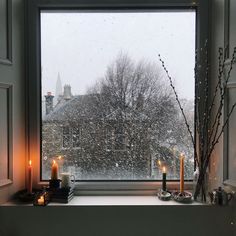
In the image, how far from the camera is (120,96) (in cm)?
192

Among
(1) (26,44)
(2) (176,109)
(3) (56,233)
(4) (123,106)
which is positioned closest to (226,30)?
(2) (176,109)

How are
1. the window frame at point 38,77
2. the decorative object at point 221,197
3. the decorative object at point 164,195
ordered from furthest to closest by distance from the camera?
the window frame at point 38,77 < the decorative object at point 164,195 < the decorative object at point 221,197

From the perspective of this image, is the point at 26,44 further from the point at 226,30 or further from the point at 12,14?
the point at 226,30

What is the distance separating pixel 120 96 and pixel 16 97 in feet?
1.86

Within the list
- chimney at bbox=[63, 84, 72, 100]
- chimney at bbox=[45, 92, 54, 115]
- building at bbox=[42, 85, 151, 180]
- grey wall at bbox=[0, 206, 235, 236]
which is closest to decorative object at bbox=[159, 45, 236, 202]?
grey wall at bbox=[0, 206, 235, 236]

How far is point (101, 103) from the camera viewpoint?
1.92 meters

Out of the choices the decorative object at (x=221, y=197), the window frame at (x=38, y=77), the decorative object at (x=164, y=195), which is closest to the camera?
the decorative object at (x=221, y=197)

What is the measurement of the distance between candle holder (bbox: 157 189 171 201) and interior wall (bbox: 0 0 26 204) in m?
0.75

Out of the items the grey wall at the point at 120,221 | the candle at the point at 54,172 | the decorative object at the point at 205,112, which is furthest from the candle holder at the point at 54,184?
the decorative object at the point at 205,112

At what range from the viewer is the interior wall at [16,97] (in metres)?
1.72

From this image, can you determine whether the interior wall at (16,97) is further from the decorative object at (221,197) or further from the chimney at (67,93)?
the decorative object at (221,197)

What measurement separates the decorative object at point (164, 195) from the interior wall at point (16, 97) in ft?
2.47

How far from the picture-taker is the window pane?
6.29ft

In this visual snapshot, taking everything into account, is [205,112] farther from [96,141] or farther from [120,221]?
[120,221]
